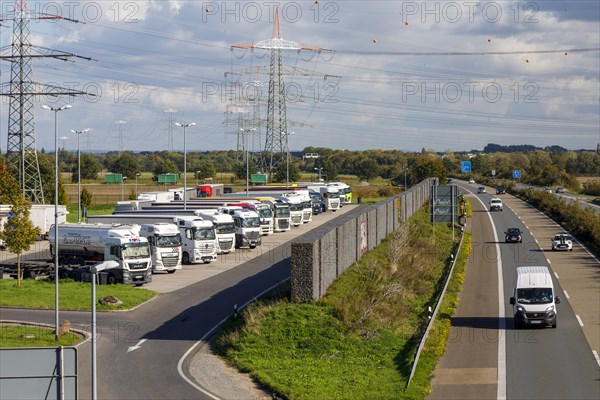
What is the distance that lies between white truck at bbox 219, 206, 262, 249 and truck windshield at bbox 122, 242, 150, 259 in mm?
14491

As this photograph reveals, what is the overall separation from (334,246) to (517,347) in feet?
29.7

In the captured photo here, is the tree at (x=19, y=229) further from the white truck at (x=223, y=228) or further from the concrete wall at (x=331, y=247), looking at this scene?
the concrete wall at (x=331, y=247)

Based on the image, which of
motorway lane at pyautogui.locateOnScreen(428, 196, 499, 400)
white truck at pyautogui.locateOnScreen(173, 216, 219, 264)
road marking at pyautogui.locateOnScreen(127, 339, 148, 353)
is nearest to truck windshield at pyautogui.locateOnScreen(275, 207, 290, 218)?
white truck at pyautogui.locateOnScreen(173, 216, 219, 264)

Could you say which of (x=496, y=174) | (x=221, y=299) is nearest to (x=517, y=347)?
(x=221, y=299)

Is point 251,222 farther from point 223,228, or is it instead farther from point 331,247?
point 331,247

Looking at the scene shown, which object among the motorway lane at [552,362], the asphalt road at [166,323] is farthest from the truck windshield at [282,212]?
the motorway lane at [552,362]

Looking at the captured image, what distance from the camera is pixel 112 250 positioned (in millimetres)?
44531

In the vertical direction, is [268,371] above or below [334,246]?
Answer: below

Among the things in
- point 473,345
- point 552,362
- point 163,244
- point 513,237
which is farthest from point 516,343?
point 513,237

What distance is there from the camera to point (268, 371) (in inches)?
1055

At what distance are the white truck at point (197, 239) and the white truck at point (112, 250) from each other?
5999 mm

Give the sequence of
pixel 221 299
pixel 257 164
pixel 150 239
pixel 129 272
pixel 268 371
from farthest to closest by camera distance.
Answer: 1. pixel 257 164
2. pixel 150 239
3. pixel 129 272
4. pixel 221 299
5. pixel 268 371

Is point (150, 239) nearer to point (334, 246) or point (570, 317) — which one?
point (334, 246)

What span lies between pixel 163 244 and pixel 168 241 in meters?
0.37
